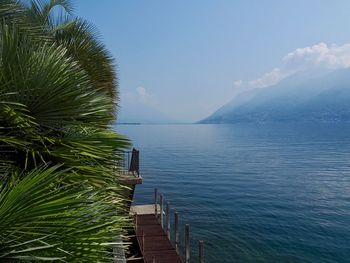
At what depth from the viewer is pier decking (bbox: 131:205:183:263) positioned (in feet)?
58.1

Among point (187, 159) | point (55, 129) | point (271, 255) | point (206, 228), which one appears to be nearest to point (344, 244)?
point (271, 255)

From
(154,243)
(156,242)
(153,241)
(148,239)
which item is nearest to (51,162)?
(154,243)

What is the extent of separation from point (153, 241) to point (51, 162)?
1690 cm

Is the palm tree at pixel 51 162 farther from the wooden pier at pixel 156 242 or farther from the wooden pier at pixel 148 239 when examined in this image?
the wooden pier at pixel 156 242

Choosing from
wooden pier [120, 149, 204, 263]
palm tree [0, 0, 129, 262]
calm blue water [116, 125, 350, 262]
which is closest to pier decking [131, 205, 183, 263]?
wooden pier [120, 149, 204, 263]

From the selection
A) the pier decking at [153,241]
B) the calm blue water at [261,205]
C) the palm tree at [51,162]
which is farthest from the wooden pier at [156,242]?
the palm tree at [51,162]

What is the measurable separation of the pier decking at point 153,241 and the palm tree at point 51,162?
1378 centimetres

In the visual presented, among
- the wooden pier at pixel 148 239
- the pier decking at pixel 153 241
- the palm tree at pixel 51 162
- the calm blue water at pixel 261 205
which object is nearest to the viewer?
the palm tree at pixel 51 162

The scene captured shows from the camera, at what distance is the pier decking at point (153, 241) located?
58.1 feet

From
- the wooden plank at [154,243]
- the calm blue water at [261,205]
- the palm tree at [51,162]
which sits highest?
the palm tree at [51,162]

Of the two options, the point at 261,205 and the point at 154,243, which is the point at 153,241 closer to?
the point at 154,243

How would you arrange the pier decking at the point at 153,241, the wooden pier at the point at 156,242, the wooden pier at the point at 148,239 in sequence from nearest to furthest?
the wooden pier at the point at 148,239, the wooden pier at the point at 156,242, the pier decking at the point at 153,241

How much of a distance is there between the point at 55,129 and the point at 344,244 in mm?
26262

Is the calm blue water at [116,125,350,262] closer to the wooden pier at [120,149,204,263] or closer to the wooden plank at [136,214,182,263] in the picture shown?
the wooden plank at [136,214,182,263]
